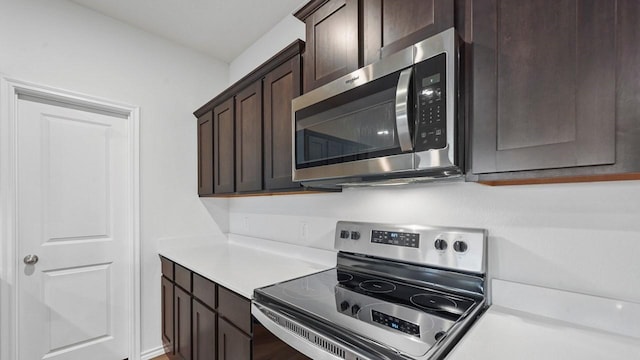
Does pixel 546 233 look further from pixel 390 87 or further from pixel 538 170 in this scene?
pixel 390 87

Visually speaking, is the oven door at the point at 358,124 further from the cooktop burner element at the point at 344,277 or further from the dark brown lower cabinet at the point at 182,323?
the dark brown lower cabinet at the point at 182,323

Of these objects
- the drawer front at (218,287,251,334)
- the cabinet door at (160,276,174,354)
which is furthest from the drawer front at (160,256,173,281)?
the drawer front at (218,287,251,334)

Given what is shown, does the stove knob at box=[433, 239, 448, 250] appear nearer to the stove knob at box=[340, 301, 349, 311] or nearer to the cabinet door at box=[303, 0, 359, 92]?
the stove knob at box=[340, 301, 349, 311]

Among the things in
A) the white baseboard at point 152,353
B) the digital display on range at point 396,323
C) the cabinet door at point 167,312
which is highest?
the digital display on range at point 396,323

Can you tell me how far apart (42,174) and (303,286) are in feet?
6.74

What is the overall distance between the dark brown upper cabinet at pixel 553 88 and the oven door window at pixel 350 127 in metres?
0.29

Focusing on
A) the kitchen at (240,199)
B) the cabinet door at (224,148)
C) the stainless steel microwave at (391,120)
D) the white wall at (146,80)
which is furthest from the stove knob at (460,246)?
the white wall at (146,80)

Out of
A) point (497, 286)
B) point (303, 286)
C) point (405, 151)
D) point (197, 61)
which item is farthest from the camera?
point (197, 61)

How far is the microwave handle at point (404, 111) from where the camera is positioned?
0.98m

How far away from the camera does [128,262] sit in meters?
2.34

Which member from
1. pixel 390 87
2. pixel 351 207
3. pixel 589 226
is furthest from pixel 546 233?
pixel 351 207

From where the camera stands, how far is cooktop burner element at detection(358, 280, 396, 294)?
1269 mm

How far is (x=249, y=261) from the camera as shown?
1969mm

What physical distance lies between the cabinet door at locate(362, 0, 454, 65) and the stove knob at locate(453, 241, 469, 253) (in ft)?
2.65
